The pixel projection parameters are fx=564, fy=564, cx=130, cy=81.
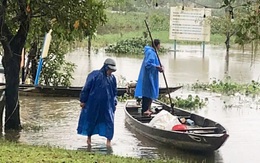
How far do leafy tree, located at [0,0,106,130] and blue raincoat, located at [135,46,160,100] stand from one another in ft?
5.98

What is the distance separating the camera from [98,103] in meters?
10.7

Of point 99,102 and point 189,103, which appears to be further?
point 189,103

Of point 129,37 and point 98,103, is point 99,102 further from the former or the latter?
point 129,37

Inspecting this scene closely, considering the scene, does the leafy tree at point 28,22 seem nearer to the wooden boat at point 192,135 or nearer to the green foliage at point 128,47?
the wooden boat at point 192,135

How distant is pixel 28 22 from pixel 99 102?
230 cm

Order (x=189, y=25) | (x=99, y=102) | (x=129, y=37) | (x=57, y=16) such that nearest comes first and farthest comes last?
(x=99, y=102), (x=57, y=16), (x=189, y=25), (x=129, y=37)

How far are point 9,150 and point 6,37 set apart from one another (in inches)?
149

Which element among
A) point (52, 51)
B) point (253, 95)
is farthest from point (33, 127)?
point (253, 95)

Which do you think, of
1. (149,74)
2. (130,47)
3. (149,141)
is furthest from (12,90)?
(130,47)

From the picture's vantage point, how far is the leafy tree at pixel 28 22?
11.2 m

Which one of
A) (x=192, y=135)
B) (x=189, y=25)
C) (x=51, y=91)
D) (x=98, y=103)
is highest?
(x=189, y=25)

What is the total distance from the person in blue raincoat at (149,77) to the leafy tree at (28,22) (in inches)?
72.2

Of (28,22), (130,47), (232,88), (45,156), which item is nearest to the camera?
(45,156)

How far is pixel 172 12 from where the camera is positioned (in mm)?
33344
